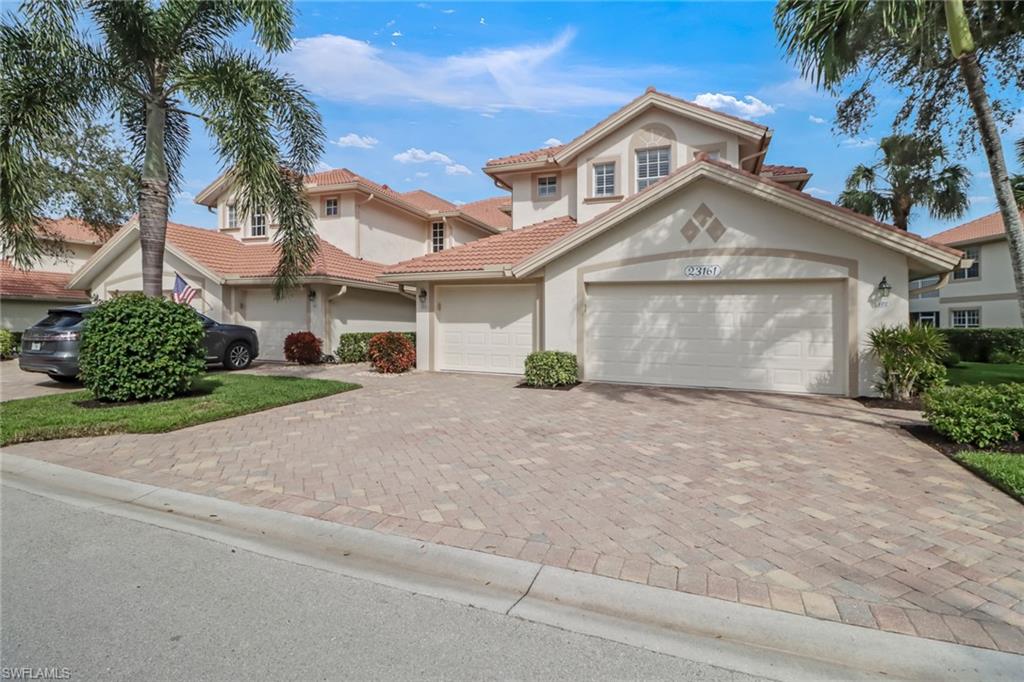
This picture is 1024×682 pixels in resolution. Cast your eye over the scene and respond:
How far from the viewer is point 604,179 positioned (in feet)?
50.1

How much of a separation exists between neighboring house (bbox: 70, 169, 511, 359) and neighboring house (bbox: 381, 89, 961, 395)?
343cm

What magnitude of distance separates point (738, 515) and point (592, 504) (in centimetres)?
125

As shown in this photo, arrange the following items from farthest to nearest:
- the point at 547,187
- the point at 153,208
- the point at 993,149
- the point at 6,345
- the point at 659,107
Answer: the point at 6,345
the point at 547,187
the point at 659,107
the point at 153,208
the point at 993,149

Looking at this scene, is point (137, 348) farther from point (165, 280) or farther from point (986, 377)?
point (986, 377)

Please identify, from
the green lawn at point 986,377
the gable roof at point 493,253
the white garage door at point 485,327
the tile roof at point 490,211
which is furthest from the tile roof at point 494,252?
the tile roof at point 490,211

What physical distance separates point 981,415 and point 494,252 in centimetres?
1032

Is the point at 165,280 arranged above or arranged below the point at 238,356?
above

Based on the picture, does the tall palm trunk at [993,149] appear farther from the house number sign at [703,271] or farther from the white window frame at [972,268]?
the white window frame at [972,268]

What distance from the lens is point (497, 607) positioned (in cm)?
313

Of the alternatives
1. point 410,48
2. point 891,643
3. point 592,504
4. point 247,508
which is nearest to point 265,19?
point 410,48

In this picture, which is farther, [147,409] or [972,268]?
[972,268]

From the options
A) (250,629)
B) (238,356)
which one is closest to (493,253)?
(238,356)

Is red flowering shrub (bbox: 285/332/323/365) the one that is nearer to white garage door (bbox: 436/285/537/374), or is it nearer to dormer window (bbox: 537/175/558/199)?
white garage door (bbox: 436/285/537/374)

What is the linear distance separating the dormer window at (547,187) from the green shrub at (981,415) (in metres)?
12.5
